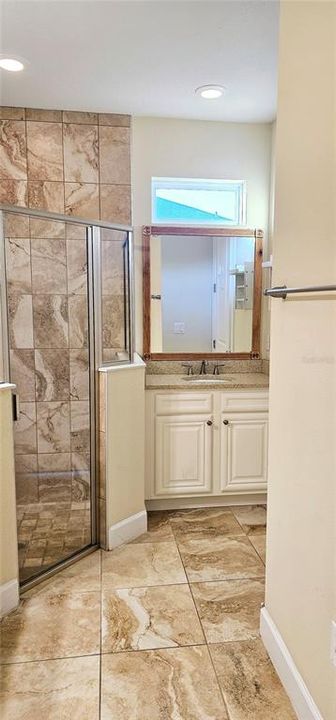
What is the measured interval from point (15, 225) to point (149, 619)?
1.93m

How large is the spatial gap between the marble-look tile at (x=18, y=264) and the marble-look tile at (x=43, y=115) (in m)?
0.81

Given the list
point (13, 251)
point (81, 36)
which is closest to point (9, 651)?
point (13, 251)

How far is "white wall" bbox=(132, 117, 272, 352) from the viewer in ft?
10.3

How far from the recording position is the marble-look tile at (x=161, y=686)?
5.20ft

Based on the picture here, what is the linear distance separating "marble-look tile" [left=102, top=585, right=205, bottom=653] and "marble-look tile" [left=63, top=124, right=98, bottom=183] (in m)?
2.40

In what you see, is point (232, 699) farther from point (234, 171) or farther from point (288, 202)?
point (234, 171)

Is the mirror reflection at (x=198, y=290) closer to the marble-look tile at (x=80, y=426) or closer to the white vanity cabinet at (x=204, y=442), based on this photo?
the white vanity cabinet at (x=204, y=442)

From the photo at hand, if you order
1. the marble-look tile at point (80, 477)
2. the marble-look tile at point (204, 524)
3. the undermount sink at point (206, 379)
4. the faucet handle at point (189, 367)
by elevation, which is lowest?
the marble-look tile at point (204, 524)

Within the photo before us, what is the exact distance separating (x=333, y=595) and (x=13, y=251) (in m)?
2.21

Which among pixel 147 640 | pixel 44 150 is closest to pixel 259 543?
pixel 147 640

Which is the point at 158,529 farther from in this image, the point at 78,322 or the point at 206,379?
the point at 78,322

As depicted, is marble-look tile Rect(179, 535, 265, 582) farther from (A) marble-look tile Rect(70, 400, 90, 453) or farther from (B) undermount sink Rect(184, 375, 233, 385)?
(B) undermount sink Rect(184, 375, 233, 385)

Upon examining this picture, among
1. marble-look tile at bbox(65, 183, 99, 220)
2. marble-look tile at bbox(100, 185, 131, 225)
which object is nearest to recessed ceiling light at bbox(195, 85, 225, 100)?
marble-look tile at bbox(100, 185, 131, 225)

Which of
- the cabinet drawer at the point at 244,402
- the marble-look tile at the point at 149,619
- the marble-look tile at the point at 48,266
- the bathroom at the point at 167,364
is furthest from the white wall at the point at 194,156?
the marble-look tile at the point at 149,619
